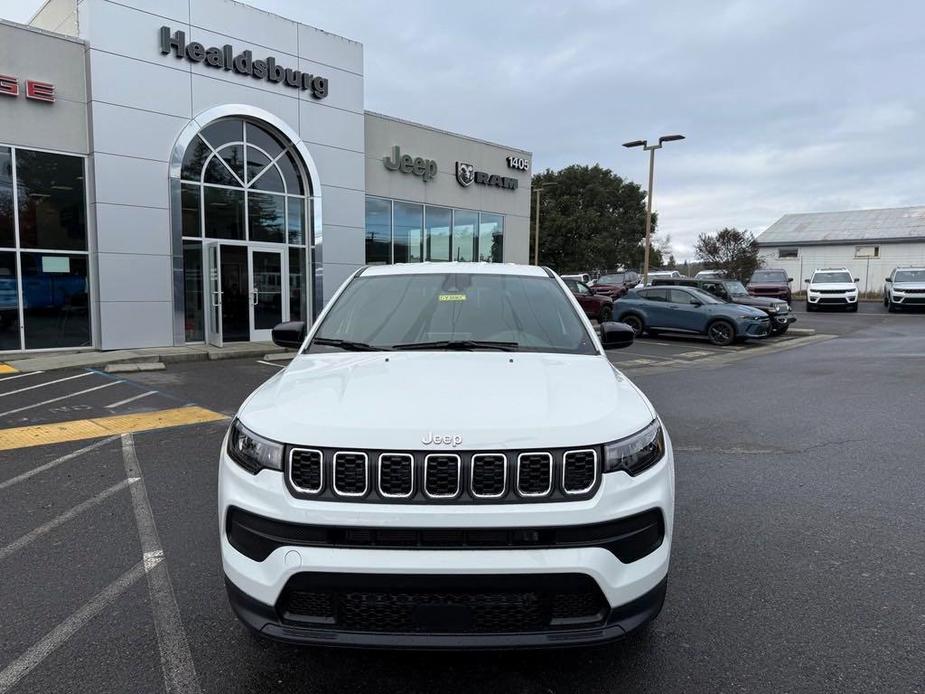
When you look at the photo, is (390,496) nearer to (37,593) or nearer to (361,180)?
(37,593)

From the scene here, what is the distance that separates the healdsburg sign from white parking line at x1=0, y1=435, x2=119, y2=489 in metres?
10.3

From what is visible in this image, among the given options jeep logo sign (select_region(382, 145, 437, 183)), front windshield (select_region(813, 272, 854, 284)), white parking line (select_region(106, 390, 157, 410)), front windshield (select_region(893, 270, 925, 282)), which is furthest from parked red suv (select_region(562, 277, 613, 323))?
white parking line (select_region(106, 390, 157, 410))

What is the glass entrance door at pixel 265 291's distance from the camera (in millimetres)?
15367

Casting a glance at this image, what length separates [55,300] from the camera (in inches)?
507

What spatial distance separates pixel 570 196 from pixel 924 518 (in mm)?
56230

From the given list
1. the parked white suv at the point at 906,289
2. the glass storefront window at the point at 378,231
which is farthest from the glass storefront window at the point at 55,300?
the parked white suv at the point at 906,289

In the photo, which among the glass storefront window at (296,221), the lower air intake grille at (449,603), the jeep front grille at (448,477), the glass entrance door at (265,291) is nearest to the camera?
the lower air intake grille at (449,603)

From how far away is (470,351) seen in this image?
3.46 metres

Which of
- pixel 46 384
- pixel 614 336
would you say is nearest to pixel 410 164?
pixel 46 384

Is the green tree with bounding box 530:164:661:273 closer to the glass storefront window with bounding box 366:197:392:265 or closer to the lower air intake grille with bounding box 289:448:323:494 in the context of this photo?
the glass storefront window with bounding box 366:197:392:265

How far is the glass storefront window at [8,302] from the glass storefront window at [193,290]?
3.10 meters

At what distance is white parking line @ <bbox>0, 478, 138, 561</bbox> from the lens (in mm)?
3878

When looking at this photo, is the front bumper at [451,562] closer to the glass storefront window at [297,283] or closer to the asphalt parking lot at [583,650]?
the asphalt parking lot at [583,650]

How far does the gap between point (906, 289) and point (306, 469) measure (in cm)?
3137
